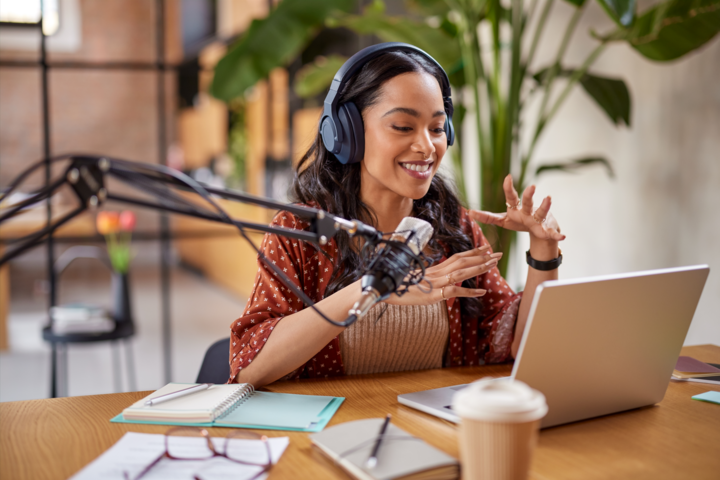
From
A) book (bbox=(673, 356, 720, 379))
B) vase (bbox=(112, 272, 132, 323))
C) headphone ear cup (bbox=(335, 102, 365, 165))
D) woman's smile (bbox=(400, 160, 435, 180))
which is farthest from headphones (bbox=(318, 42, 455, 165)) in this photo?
vase (bbox=(112, 272, 132, 323))

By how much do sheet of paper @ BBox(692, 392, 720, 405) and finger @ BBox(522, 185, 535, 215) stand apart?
47cm

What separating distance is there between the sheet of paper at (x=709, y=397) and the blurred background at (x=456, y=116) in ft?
2.84

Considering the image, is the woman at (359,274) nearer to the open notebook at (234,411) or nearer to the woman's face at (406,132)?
the woman's face at (406,132)

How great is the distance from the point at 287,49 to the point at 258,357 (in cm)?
196

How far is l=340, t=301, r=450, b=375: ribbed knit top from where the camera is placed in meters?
1.46

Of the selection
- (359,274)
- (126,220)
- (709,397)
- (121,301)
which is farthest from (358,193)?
(126,220)

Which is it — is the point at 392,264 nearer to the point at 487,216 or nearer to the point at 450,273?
the point at 450,273

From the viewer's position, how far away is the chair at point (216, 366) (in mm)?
1486

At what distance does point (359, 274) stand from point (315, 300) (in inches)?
11.1

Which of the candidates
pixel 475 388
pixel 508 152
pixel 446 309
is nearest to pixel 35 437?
pixel 475 388

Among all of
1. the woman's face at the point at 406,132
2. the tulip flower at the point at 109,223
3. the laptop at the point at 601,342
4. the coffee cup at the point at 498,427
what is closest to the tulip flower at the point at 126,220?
the tulip flower at the point at 109,223

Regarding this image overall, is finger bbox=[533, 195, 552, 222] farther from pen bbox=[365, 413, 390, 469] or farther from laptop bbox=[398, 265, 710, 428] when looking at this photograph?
pen bbox=[365, 413, 390, 469]

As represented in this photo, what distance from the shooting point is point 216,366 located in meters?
1.52

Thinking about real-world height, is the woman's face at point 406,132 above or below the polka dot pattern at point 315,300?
above
